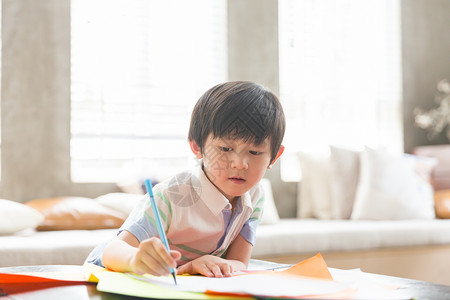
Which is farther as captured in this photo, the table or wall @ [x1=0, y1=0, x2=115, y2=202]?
wall @ [x1=0, y1=0, x2=115, y2=202]

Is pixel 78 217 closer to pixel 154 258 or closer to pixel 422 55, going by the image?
pixel 154 258

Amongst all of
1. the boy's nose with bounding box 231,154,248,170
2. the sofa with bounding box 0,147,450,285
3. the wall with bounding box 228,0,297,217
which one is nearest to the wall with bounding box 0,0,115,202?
the sofa with bounding box 0,147,450,285

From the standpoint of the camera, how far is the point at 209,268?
2.43ft

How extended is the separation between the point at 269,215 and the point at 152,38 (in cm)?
129

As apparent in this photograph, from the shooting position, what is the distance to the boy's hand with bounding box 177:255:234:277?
716 millimetres

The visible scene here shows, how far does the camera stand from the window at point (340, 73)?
331 centimetres

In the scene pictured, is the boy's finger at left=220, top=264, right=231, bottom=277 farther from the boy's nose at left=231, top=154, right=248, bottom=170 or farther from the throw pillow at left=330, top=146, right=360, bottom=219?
the throw pillow at left=330, top=146, right=360, bottom=219

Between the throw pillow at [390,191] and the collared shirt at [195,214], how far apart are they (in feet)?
6.45

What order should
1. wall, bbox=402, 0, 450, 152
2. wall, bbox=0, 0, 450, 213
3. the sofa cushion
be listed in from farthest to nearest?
wall, bbox=402, 0, 450, 152 → wall, bbox=0, 0, 450, 213 → the sofa cushion

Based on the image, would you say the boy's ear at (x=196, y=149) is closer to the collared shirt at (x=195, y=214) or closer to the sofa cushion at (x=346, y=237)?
the collared shirt at (x=195, y=214)

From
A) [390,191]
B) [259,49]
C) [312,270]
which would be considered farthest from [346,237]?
[312,270]

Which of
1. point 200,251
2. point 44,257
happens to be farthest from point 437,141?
point 200,251

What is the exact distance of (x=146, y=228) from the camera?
2.75ft

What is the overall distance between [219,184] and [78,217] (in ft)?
5.16
